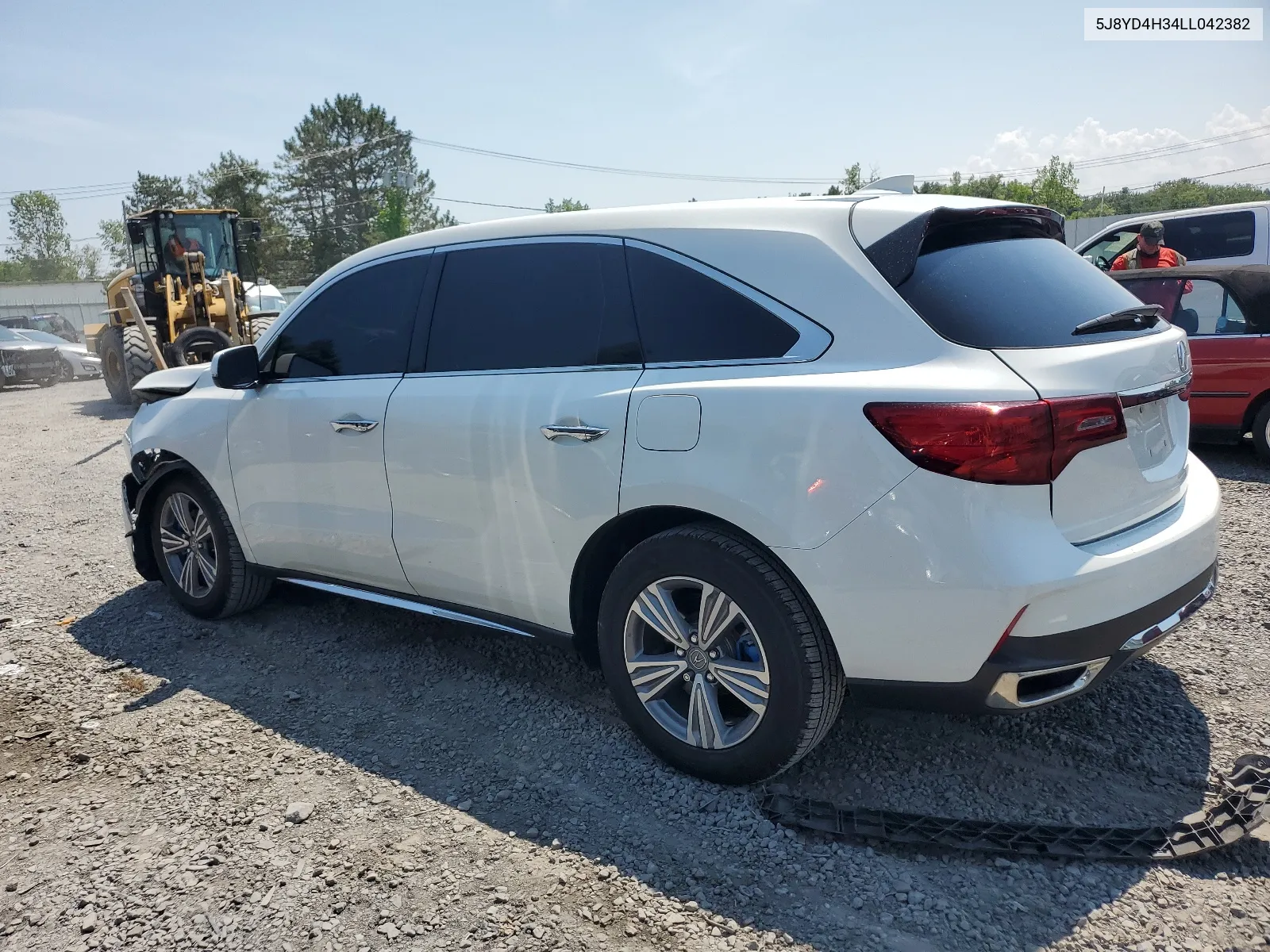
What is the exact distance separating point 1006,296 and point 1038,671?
1.07 m

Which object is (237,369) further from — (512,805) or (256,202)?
(256,202)

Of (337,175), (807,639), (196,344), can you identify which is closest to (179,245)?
(196,344)

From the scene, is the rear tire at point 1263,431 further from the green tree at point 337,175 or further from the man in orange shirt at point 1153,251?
the green tree at point 337,175

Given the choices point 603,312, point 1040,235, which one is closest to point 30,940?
point 603,312

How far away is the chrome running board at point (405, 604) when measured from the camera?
3520 mm

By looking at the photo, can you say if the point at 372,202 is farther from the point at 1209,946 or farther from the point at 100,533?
the point at 1209,946

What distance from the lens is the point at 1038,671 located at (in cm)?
242

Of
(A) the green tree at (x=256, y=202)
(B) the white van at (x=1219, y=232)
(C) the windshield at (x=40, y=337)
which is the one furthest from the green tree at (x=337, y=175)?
(B) the white van at (x=1219, y=232)

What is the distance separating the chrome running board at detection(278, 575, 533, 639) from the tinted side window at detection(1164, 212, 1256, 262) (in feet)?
31.8

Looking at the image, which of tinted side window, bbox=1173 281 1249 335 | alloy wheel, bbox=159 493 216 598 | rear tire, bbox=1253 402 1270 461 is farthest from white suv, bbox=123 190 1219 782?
tinted side window, bbox=1173 281 1249 335

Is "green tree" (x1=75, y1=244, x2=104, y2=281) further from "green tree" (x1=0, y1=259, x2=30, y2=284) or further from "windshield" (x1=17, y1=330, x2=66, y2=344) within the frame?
"windshield" (x1=17, y1=330, x2=66, y2=344)

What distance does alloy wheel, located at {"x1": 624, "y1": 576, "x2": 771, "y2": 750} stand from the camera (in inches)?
110

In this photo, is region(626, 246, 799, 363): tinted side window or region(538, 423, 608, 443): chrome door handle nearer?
region(626, 246, 799, 363): tinted side window

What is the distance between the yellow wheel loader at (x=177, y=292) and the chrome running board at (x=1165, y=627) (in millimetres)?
14047
